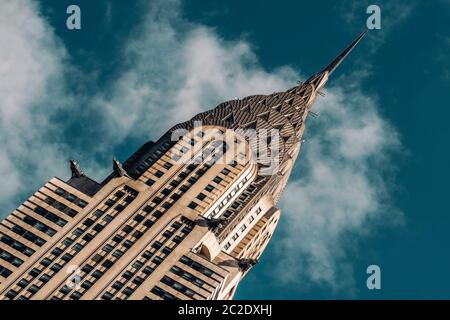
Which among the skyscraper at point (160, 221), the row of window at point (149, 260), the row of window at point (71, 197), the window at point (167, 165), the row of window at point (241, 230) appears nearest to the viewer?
the row of window at point (149, 260)

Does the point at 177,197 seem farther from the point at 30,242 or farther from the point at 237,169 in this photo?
the point at 30,242

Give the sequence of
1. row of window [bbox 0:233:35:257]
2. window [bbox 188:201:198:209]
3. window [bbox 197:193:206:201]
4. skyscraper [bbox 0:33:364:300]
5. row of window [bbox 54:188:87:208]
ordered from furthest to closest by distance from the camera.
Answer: window [bbox 197:193:206:201] < window [bbox 188:201:198:209] < row of window [bbox 54:188:87:208] < row of window [bbox 0:233:35:257] < skyscraper [bbox 0:33:364:300]


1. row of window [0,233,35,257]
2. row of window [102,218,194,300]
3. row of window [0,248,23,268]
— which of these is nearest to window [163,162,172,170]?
→ row of window [102,218,194,300]

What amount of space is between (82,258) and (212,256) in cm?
1963

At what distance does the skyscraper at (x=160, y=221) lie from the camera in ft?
476

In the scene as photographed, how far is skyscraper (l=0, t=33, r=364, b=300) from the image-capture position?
145 metres

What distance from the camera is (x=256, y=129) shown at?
182500 mm

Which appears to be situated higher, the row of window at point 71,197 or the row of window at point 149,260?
the row of window at point 71,197

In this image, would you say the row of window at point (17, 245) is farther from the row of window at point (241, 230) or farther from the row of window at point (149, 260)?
the row of window at point (241, 230)

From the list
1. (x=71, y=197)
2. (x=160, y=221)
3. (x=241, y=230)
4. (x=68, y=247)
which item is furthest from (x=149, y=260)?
(x=241, y=230)

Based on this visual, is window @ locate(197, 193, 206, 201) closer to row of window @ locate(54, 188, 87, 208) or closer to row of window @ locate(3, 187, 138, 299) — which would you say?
row of window @ locate(3, 187, 138, 299)

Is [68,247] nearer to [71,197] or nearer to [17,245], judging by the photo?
[17,245]

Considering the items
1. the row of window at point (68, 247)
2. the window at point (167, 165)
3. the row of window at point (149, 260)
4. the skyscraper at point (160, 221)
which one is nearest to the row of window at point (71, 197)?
the skyscraper at point (160, 221)
